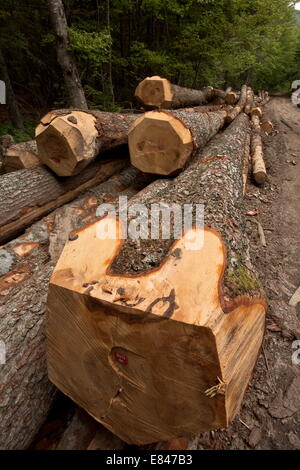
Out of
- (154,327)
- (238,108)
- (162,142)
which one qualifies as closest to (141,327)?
(154,327)

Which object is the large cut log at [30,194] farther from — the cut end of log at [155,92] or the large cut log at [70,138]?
the cut end of log at [155,92]

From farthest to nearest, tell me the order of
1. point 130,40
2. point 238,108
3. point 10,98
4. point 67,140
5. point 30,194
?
1. point 130,40
2. point 238,108
3. point 10,98
4. point 30,194
5. point 67,140

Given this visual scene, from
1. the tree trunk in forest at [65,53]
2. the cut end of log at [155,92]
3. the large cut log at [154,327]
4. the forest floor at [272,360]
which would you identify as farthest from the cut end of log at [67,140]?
the cut end of log at [155,92]

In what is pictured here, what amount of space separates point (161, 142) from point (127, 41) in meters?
7.34

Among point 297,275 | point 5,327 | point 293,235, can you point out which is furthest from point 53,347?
point 293,235

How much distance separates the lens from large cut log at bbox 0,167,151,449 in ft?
4.36

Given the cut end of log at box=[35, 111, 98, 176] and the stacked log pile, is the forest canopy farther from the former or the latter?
the stacked log pile

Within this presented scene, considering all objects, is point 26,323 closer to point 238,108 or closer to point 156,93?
point 156,93

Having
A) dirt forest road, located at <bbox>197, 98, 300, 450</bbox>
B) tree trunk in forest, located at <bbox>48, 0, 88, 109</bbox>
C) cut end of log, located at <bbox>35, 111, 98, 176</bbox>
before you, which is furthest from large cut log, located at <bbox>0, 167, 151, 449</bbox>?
tree trunk in forest, located at <bbox>48, 0, 88, 109</bbox>

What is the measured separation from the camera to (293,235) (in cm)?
321

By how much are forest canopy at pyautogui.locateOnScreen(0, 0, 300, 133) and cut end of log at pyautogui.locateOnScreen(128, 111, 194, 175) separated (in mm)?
4080

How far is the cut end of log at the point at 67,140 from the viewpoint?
97.8 inches

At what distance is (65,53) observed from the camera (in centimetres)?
446

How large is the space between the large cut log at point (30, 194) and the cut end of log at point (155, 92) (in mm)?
2684
